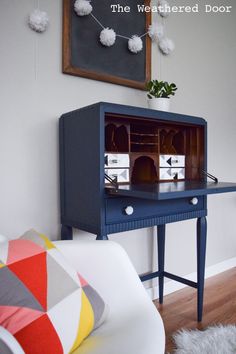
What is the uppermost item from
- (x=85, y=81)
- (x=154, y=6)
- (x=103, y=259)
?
(x=154, y=6)

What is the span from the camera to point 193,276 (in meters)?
2.49

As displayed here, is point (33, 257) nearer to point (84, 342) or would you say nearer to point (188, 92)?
point (84, 342)

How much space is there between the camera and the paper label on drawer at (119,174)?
1.66 m

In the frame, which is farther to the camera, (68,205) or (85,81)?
(85,81)

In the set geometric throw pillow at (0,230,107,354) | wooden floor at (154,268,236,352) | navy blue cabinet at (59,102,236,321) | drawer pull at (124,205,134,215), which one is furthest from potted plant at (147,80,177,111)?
wooden floor at (154,268,236,352)

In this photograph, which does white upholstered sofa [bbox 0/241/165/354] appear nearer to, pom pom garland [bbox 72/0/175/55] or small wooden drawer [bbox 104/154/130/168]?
small wooden drawer [bbox 104/154/130/168]

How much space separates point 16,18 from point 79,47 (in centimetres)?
36

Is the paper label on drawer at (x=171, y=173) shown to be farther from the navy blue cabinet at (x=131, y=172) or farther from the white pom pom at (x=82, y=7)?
the white pom pom at (x=82, y=7)

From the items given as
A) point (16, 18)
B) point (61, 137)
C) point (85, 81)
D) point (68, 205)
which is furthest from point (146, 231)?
point (16, 18)

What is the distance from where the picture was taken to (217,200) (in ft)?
8.77

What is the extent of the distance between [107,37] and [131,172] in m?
0.79

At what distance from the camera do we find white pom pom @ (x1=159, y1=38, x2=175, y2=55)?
2.17 meters

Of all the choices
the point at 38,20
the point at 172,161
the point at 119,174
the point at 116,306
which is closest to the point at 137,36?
the point at 38,20

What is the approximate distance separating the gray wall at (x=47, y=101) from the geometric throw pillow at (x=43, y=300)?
636mm
